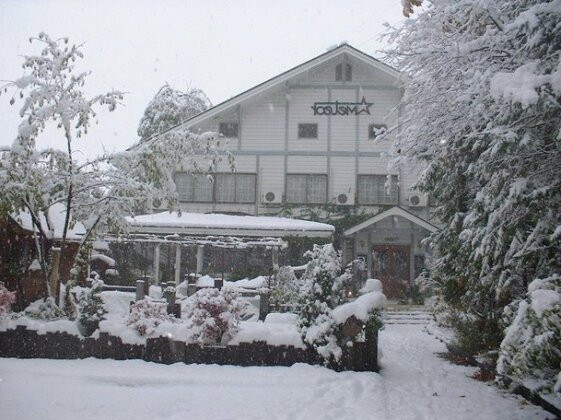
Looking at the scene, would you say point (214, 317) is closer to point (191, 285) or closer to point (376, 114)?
point (191, 285)

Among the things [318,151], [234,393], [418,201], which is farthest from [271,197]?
[234,393]

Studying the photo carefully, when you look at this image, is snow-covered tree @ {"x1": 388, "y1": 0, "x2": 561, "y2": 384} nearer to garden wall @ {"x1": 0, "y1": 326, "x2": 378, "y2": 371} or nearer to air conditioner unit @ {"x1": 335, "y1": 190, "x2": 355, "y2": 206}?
garden wall @ {"x1": 0, "y1": 326, "x2": 378, "y2": 371}

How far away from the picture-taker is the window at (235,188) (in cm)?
2078

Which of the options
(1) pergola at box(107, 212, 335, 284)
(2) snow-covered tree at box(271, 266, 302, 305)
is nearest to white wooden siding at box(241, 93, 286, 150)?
(1) pergola at box(107, 212, 335, 284)

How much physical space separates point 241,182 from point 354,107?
561 cm

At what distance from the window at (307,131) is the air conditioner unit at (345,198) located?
8.79 ft

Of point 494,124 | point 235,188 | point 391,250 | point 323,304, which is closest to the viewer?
point 494,124

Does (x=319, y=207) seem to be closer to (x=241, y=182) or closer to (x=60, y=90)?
(x=241, y=182)

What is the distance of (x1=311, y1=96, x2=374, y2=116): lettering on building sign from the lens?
2067 cm

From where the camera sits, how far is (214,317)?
7.96 meters

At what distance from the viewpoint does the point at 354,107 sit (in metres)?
20.7

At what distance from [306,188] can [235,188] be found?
295 centimetres

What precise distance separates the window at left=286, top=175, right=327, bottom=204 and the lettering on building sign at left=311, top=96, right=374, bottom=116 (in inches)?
106

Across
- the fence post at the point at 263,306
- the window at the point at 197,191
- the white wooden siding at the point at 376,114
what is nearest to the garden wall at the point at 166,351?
the fence post at the point at 263,306
